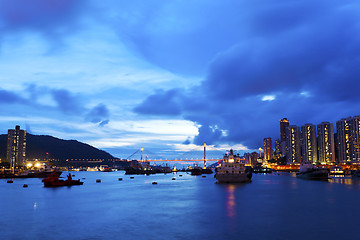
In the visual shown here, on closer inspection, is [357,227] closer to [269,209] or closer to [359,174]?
[269,209]

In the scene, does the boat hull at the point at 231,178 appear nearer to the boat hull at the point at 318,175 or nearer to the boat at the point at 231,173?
the boat at the point at 231,173

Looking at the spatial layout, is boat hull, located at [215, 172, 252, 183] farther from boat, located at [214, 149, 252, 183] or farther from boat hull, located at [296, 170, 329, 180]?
boat hull, located at [296, 170, 329, 180]

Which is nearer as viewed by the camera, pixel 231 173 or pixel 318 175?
pixel 231 173

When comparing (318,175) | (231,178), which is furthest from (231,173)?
(318,175)

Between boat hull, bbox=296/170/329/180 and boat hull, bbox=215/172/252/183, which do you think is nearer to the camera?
boat hull, bbox=215/172/252/183

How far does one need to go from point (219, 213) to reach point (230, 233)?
43.4 ft

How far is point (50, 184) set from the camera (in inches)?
4048

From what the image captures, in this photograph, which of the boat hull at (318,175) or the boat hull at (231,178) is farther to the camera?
the boat hull at (318,175)

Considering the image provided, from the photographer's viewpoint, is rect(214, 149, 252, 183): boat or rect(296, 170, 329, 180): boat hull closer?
rect(214, 149, 252, 183): boat

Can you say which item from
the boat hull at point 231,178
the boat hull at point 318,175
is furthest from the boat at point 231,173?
the boat hull at point 318,175

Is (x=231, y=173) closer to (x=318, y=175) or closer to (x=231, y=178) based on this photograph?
(x=231, y=178)

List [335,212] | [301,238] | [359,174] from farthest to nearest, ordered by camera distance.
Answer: [359,174], [335,212], [301,238]

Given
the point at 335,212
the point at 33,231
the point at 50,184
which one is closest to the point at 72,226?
the point at 33,231

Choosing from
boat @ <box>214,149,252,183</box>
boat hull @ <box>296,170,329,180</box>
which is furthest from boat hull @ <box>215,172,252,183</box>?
boat hull @ <box>296,170,329,180</box>
